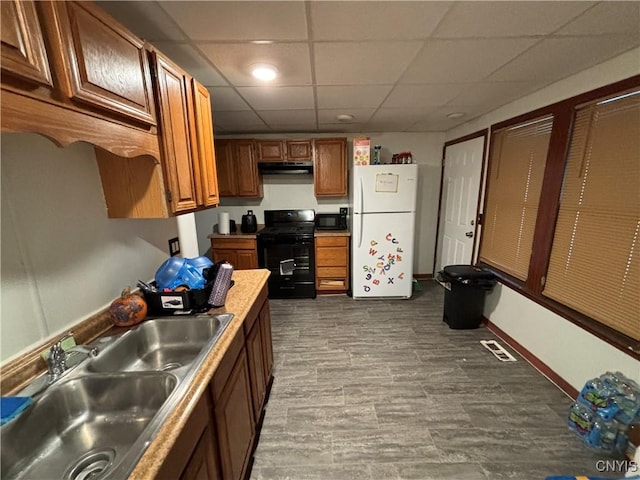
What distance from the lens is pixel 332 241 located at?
3488 mm

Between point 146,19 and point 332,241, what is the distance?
106 inches

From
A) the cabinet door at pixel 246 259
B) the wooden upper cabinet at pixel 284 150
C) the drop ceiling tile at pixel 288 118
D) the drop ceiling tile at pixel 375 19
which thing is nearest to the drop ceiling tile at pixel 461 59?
the drop ceiling tile at pixel 375 19

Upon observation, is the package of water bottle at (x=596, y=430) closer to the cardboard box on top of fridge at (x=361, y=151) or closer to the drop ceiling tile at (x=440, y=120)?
the drop ceiling tile at (x=440, y=120)

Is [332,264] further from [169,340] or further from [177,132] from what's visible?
[177,132]

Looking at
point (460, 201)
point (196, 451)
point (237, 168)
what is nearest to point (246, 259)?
point (237, 168)

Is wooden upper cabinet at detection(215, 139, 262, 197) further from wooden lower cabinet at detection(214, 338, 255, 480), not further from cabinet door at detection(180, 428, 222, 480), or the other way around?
cabinet door at detection(180, 428, 222, 480)

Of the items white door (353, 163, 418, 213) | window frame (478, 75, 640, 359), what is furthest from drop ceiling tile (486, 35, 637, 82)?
white door (353, 163, 418, 213)

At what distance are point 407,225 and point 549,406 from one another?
2054 mm

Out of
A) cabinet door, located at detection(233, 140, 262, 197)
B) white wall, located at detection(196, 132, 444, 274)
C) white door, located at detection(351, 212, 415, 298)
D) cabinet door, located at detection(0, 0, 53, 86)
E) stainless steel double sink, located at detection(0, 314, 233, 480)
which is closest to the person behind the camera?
cabinet door, located at detection(0, 0, 53, 86)

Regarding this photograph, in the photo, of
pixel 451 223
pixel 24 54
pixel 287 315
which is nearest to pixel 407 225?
pixel 451 223

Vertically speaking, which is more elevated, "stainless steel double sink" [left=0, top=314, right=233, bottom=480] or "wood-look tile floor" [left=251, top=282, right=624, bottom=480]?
"stainless steel double sink" [left=0, top=314, right=233, bottom=480]

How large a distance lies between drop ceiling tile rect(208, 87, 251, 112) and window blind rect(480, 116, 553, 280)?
100 inches

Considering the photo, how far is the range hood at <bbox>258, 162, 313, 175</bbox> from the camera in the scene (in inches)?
A: 142

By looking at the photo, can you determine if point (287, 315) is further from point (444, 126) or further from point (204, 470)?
point (444, 126)
